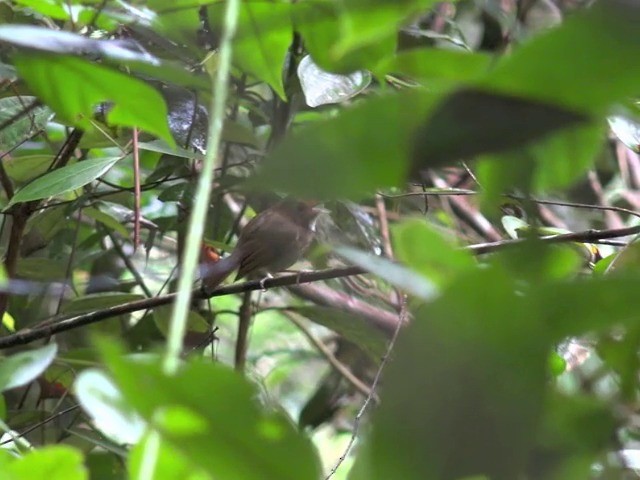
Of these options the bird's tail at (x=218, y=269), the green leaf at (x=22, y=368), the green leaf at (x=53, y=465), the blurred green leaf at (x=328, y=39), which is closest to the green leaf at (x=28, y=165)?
the bird's tail at (x=218, y=269)

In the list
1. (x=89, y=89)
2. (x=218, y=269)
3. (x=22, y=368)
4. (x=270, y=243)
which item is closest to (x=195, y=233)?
(x=89, y=89)

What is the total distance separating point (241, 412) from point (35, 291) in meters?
0.88

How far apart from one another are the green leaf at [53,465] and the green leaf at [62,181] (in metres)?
0.45

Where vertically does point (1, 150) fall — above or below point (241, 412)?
below

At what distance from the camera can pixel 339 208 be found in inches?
41.6

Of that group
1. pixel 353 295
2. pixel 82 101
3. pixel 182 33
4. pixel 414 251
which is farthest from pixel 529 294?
pixel 353 295

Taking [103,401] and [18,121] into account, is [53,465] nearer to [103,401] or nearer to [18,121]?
[103,401]

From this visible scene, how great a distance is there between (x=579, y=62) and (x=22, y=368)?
41 cm

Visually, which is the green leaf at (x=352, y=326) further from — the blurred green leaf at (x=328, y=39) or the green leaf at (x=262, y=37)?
the blurred green leaf at (x=328, y=39)

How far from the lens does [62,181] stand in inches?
27.4

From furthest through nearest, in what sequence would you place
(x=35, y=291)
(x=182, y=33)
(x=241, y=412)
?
(x=35, y=291) < (x=182, y=33) < (x=241, y=412)

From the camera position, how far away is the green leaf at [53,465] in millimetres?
255

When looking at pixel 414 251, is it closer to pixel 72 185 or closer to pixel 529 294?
pixel 529 294

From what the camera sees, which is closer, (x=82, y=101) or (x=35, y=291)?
(x=82, y=101)
